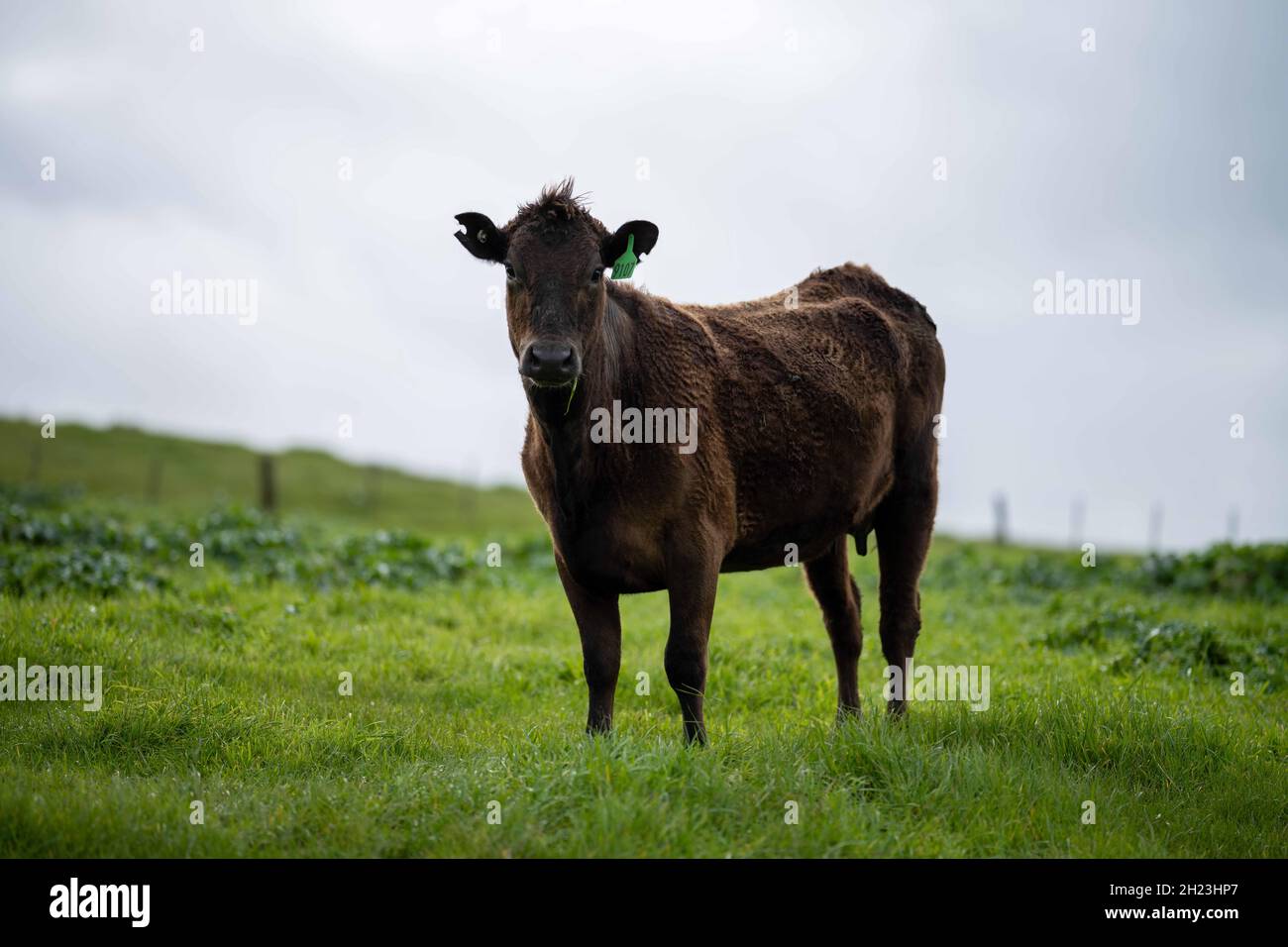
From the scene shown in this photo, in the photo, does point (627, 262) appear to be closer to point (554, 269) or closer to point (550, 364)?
point (554, 269)

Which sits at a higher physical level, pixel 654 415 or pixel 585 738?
pixel 654 415

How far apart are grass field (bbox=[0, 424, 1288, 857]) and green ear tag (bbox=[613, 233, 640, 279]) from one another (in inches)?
118

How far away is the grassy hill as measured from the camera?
124ft

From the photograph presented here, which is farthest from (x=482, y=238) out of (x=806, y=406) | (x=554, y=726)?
(x=554, y=726)

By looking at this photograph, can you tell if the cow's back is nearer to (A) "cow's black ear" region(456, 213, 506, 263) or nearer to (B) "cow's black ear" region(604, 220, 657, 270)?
(B) "cow's black ear" region(604, 220, 657, 270)

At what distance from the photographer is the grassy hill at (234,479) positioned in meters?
37.9

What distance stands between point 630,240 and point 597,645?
105 inches

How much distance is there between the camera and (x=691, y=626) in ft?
21.3

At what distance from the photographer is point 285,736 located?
6.99 m
